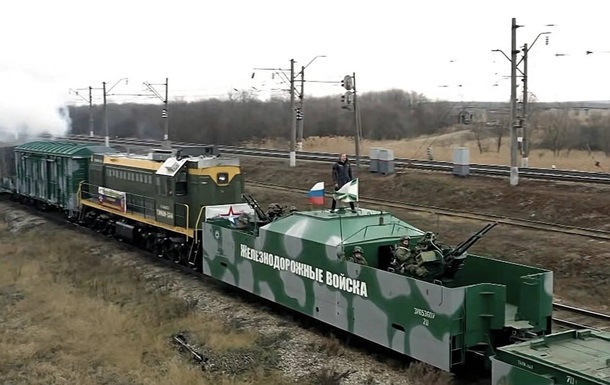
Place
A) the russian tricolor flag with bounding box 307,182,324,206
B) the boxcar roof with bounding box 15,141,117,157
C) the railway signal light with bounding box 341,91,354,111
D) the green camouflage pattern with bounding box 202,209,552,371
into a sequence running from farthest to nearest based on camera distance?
1. the railway signal light with bounding box 341,91,354,111
2. the boxcar roof with bounding box 15,141,117,157
3. the russian tricolor flag with bounding box 307,182,324,206
4. the green camouflage pattern with bounding box 202,209,552,371

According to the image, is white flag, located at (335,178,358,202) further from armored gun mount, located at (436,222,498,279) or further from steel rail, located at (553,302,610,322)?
steel rail, located at (553,302,610,322)

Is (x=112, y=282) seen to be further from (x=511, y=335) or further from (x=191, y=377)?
(x=511, y=335)

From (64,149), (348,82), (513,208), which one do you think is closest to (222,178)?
(64,149)

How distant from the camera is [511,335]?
9555 millimetres

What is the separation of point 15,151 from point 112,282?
18.3 m

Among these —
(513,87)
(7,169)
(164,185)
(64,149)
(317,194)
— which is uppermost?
(513,87)

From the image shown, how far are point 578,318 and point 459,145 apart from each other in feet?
159

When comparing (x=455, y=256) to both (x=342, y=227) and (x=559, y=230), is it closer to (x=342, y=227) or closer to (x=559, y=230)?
(x=342, y=227)

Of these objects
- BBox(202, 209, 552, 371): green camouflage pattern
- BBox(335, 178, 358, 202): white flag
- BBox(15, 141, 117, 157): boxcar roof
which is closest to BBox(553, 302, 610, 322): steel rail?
BBox(202, 209, 552, 371): green camouflage pattern

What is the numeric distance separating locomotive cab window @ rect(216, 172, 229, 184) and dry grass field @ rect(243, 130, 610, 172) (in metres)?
26.0

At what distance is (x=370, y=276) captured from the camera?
10.5m

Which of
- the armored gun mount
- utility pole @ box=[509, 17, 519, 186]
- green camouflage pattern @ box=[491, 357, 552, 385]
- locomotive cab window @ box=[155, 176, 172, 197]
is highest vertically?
utility pole @ box=[509, 17, 519, 186]

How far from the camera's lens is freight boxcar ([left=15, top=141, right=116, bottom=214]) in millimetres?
25172

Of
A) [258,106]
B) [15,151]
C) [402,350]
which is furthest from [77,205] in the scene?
[258,106]
